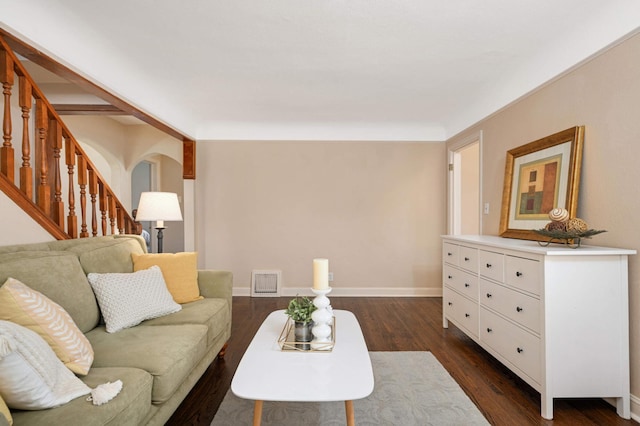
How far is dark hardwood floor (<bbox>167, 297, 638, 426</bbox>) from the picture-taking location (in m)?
1.93

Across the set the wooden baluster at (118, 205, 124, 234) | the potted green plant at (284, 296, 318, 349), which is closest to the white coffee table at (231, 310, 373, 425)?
the potted green plant at (284, 296, 318, 349)

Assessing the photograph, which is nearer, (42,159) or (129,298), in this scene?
(129,298)

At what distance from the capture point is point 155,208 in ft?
10.9

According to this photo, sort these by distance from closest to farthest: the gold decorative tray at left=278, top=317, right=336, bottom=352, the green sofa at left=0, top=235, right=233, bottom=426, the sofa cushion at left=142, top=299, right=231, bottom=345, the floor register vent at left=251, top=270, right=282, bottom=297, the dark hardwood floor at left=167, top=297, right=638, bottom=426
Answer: the green sofa at left=0, top=235, right=233, bottom=426 → the gold decorative tray at left=278, top=317, right=336, bottom=352 → the dark hardwood floor at left=167, top=297, right=638, bottom=426 → the sofa cushion at left=142, top=299, right=231, bottom=345 → the floor register vent at left=251, top=270, right=282, bottom=297

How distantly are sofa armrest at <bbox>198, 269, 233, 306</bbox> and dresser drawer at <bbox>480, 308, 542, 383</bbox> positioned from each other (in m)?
1.97

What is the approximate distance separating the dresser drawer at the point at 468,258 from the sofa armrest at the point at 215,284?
1955mm

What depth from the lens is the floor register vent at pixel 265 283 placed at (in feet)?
15.2

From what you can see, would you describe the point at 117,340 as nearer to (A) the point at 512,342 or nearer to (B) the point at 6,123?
(B) the point at 6,123

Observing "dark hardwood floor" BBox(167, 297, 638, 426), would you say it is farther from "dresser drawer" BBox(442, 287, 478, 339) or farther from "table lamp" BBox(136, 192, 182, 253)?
"table lamp" BBox(136, 192, 182, 253)

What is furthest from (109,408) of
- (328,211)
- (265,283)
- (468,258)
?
(328,211)

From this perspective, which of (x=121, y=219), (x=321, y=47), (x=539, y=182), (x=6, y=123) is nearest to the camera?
(x=6, y=123)

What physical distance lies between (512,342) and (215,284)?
216 cm

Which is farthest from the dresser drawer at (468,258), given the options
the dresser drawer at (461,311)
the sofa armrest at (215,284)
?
the sofa armrest at (215,284)

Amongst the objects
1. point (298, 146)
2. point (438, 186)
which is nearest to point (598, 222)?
point (438, 186)
